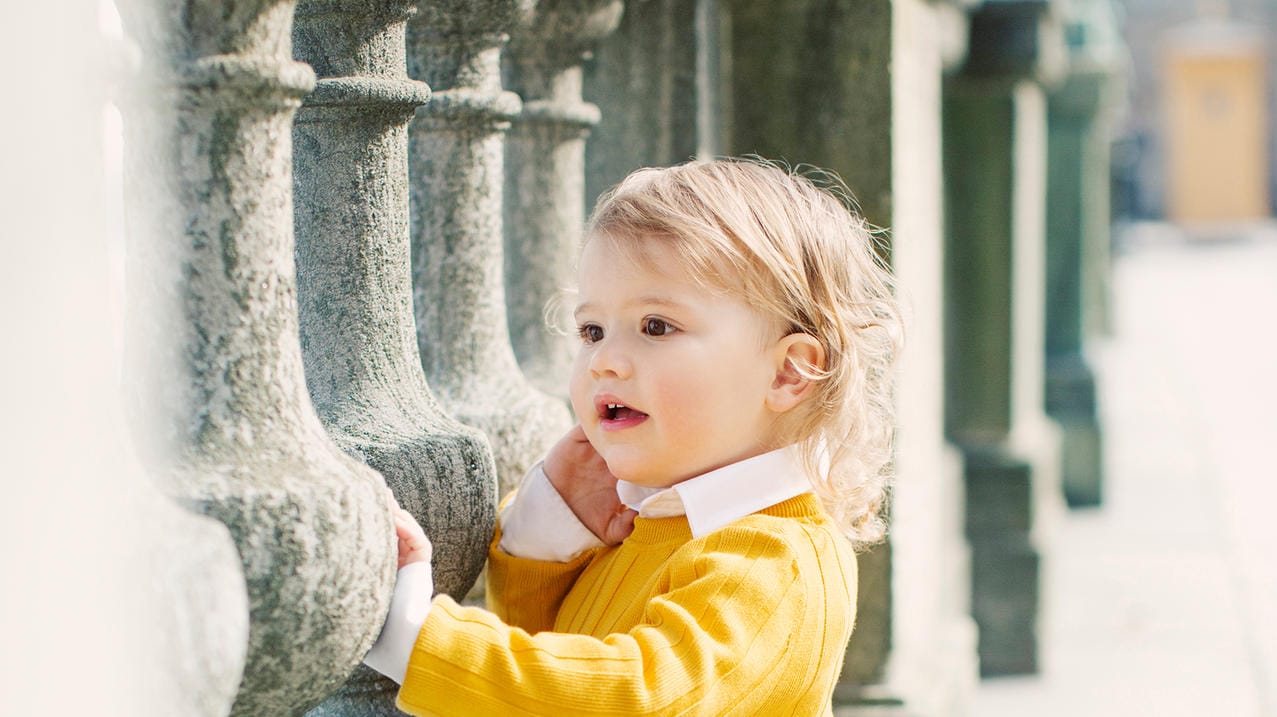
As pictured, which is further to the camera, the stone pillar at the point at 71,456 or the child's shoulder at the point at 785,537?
the child's shoulder at the point at 785,537

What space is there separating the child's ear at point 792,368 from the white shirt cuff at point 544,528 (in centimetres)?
23

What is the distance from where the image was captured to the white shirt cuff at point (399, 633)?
118 cm

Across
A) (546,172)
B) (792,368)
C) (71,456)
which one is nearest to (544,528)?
(792,368)

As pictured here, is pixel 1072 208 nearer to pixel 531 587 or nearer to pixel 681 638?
pixel 531 587

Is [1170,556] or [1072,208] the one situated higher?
[1072,208]

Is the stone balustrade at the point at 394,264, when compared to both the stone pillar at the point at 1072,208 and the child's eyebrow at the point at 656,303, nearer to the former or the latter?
the child's eyebrow at the point at 656,303

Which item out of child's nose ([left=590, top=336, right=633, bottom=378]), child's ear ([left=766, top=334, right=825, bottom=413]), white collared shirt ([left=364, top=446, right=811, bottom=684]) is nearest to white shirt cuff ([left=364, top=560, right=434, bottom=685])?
white collared shirt ([left=364, top=446, right=811, bottom=684])

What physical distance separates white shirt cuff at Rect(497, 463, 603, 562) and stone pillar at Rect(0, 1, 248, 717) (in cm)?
59

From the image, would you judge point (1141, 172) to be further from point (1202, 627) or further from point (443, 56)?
point (443, 56)

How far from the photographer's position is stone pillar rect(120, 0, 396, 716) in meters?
1.02

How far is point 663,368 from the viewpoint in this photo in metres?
1.34

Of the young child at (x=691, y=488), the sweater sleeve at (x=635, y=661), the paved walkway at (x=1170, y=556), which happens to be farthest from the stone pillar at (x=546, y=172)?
the paved walkway at (x=1170, y=556)

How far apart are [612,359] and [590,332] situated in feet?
0.25

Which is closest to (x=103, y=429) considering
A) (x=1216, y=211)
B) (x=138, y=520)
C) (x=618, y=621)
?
(x=138, y=520)
